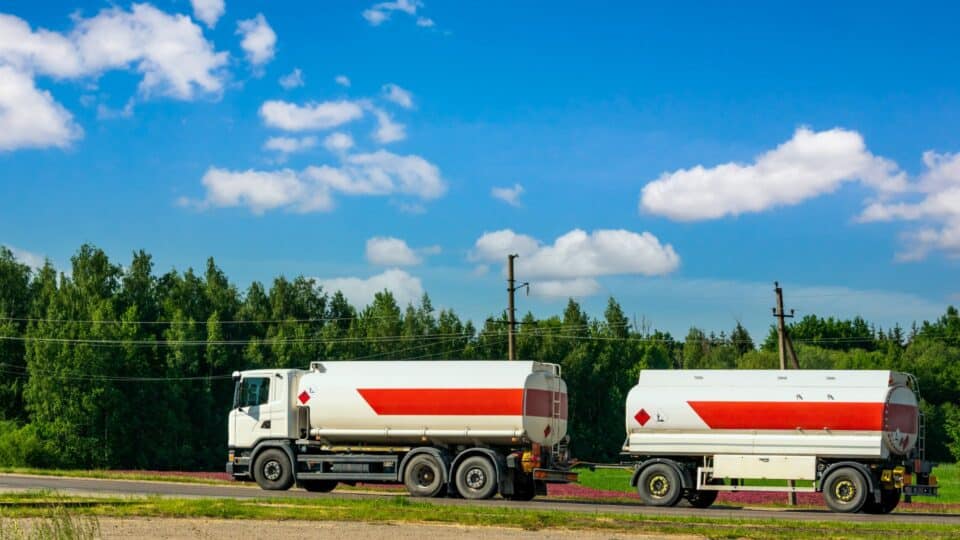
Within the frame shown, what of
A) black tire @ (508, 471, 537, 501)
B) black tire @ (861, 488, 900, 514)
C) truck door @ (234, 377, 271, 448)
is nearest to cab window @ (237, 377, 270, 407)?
truck door @ (234, 377, 271, 448)

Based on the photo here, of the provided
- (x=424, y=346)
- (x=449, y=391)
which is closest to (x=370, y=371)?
(x=449, y=391)

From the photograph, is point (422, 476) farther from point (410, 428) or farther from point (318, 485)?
point (318, 485)

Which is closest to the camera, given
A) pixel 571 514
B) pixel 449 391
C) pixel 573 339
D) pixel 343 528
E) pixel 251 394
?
pixel 343 528

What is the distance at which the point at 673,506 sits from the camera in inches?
1224

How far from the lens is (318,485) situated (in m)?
34.8

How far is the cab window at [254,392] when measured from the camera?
114 feet

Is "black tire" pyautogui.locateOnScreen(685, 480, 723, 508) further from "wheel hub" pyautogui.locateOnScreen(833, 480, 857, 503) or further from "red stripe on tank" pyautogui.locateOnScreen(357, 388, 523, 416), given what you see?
"red stripe on tank" pyautogui.locateOnScreen(357, 388, 523, 416)

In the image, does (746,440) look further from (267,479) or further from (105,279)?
(105,279)

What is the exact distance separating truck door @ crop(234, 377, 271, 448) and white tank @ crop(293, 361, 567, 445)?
4.53 feet

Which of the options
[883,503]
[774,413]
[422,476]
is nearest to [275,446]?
[422,476]

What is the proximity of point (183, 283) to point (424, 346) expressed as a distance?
68.0 ft

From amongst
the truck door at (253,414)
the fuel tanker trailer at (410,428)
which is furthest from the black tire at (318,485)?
the truck door at (253,414)

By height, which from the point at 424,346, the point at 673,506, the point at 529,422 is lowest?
the point at 673,506

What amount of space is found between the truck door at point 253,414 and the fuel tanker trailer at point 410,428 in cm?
3
